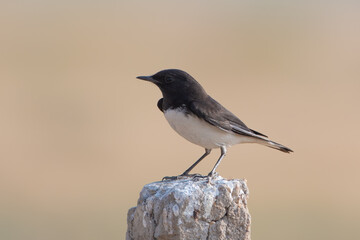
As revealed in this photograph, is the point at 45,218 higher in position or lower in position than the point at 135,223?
lower

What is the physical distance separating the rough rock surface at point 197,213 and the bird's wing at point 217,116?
1924 millimetres

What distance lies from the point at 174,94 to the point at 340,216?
11.9m

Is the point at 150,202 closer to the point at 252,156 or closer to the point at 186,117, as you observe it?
the point at 186,117

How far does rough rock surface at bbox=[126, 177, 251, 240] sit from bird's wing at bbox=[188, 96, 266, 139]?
1.92 metres

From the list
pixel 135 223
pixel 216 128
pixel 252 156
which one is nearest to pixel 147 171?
pixel 252 156

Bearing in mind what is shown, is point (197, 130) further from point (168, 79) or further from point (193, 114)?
point (168, 79)

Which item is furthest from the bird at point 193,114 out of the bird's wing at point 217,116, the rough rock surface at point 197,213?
the rough rock surface at point 197,213

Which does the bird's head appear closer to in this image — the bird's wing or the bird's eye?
the bird's eye

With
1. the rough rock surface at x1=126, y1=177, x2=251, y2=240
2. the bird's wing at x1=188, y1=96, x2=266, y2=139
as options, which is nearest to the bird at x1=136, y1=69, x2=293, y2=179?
the bird's wing at x1=188, y1=96, x2=266, y2=139

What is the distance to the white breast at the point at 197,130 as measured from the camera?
29.6 feet

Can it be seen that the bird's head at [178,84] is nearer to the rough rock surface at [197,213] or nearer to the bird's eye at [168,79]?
the bird's eye at [168,79]

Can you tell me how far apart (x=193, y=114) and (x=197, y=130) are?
0.18m

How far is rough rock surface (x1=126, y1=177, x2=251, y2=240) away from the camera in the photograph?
693cm

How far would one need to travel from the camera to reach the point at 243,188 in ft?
23.4
